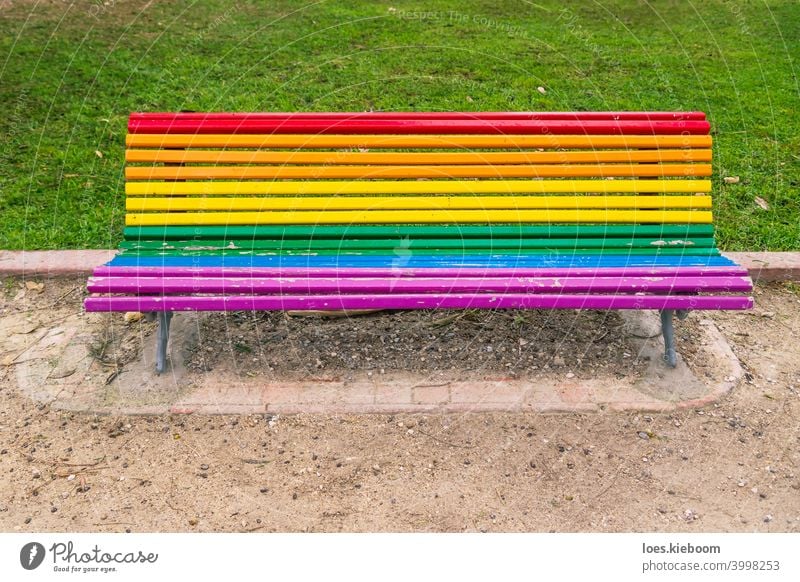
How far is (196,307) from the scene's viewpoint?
3531 millimetres

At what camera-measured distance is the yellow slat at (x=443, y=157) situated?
157 inches

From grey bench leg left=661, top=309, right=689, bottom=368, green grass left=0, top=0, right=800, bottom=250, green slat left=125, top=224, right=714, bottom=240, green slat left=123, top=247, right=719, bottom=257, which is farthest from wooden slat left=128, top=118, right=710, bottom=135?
green grass left=0, top=0, right=800, bottom=250

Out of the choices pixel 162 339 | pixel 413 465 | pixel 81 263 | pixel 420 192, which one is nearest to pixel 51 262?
pixel 81 263

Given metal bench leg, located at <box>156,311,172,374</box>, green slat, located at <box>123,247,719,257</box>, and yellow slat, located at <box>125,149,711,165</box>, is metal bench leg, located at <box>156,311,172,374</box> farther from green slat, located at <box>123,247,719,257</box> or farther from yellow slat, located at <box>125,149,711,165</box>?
yellow slat, located at <box>125,149,711,165</box>

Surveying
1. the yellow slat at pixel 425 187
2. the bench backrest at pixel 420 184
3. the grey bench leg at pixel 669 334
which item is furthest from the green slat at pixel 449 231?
the grey bench leg at pixel 669 334

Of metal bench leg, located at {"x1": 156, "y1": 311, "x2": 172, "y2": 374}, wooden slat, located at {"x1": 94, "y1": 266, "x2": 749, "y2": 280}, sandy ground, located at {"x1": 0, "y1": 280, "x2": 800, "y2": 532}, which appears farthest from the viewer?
metal bench leg, located at {"x1": 156, "y1": 311, "x2": 172, "y2": 374}

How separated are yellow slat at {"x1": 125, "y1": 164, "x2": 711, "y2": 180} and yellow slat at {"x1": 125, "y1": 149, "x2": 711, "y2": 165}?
30mm

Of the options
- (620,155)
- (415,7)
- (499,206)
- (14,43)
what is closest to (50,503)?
(499,206)

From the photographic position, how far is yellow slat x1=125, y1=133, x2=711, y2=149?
401cm

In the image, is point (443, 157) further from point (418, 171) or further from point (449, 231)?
point (449, 231)

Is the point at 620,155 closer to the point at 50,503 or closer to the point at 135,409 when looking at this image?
the point at 135,409

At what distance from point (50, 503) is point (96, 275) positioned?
0.92 metres

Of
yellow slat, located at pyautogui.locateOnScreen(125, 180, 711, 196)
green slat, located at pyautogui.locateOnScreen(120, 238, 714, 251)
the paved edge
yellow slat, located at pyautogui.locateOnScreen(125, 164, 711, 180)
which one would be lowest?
the paved edge

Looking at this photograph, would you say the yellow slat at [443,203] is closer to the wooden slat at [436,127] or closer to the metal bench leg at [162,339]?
the wooden slat at [436,127]
